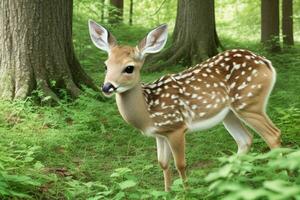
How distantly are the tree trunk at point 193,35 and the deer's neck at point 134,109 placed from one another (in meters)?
5.94

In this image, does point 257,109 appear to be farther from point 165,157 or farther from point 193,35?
point 193,35

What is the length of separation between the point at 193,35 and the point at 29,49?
450 centimetres

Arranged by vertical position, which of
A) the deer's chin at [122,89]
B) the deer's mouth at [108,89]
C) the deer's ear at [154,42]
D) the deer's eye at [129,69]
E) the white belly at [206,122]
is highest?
the deer's ear at [154,42]

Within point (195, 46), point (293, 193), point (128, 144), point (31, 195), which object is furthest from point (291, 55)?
point (293, 193)

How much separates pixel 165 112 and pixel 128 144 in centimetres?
164

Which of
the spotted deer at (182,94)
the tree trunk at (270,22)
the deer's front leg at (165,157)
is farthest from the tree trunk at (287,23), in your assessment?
the deer's front leg at (165,157)

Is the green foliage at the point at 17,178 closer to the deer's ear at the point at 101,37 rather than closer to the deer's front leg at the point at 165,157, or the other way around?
the deer's front leg at the point at 165,157

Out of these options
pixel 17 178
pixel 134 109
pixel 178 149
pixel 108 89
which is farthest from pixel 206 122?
pixel 17 178

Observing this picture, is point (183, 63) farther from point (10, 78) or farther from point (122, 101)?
point (122, 101)

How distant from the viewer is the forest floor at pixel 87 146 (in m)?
4.99

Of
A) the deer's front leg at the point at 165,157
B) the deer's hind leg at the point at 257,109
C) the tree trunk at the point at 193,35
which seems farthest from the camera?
the tree trunk at the point at 193,35

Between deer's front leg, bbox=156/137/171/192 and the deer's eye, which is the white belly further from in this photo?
the deer's eye

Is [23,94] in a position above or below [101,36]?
below

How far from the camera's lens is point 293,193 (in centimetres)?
206
